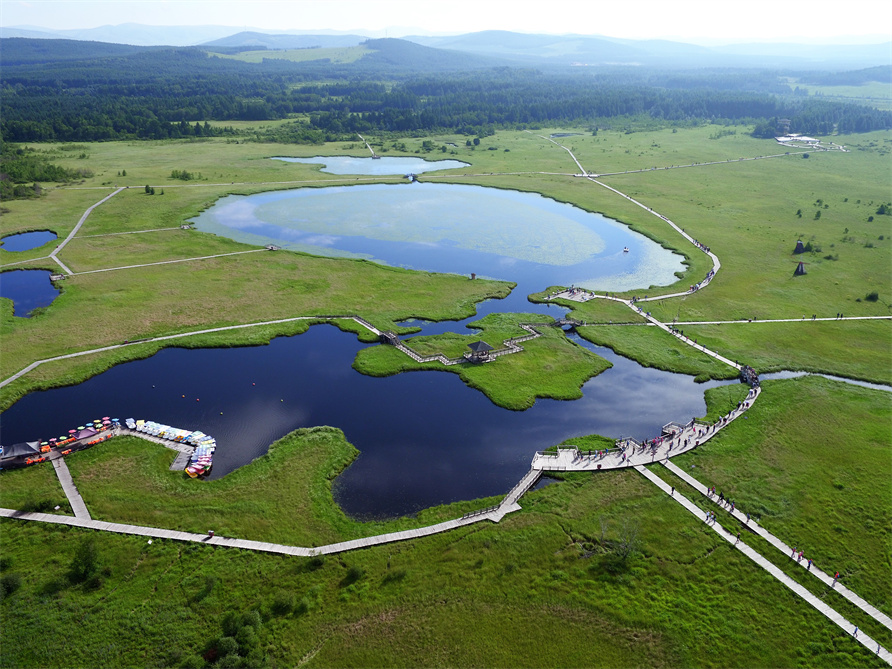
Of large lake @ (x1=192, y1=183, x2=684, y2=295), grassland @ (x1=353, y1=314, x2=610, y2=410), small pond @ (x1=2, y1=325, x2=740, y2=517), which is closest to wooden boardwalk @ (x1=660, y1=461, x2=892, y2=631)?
small pond @ (x1=2, y1=325, x2=740, y2=517)

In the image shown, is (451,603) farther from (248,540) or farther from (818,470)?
(818,470)

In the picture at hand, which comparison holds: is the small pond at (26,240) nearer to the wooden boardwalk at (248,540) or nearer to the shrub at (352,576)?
the wooden boardwalk at (248,540)

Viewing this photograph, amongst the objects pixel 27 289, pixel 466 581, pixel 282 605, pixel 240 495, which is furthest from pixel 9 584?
pixel 27 289

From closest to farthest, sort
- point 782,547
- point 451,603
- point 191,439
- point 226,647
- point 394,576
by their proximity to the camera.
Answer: point 226,647
point 451,603
point 394,576
point 782,547
point 191,439

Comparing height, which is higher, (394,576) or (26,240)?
(26,240)

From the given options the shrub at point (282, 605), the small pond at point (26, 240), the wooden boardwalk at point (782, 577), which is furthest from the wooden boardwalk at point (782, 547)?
the small pond at point (26, 240)

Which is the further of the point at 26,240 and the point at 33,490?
the point at 26,240

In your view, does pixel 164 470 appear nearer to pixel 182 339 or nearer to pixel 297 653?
pixel 297 653

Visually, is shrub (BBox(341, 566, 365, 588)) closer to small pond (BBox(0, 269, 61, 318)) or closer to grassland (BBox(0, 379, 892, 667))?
grassland (BBox(0, 379, 892, 667))
